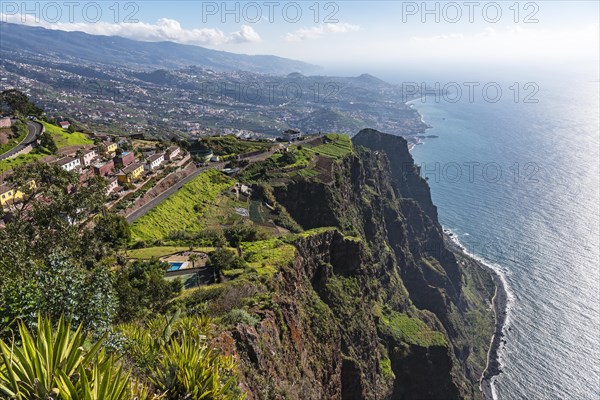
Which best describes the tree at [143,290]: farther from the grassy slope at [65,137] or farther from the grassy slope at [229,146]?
the grassy slope at [229,146]

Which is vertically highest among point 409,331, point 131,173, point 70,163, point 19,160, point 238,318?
point 19,160

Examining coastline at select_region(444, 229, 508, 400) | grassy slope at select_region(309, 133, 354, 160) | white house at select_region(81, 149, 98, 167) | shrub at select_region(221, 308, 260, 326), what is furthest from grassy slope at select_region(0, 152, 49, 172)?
coastline at select_region(444, 229, 508, 400)

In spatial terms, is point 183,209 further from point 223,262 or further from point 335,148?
point 335,148

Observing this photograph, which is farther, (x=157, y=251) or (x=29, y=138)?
(x=29, y=138)

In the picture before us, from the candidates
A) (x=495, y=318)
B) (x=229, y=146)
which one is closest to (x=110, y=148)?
(x=229, y=146)

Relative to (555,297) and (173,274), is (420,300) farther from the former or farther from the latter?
(173,274)

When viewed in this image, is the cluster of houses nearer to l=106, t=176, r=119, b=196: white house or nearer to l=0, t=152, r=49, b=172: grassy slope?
l=106, t=176, r=119, b=196: white house

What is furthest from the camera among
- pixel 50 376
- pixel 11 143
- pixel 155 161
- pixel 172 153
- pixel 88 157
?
pixel 172 153
